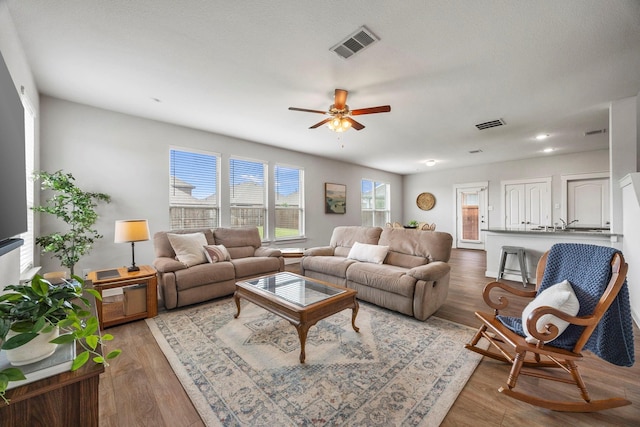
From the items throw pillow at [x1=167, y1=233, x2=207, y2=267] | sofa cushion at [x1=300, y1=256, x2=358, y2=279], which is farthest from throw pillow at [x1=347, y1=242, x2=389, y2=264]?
throw pillow at [x1=167, y1=233, x2=207, y2=267]

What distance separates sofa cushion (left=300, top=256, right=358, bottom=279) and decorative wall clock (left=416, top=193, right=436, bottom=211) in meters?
6.21

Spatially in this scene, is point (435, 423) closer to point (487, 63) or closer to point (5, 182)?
point (5, 182)

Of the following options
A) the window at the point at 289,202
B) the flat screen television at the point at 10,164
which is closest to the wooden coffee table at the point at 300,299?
the flat screen television at the point at 10,164

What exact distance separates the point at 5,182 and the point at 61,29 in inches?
67.5

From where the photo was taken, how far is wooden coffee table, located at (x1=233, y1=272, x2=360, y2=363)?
204 cm

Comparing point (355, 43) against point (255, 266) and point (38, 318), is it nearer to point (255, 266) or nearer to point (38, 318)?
point (38, 318)

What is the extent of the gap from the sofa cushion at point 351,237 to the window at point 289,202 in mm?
1691

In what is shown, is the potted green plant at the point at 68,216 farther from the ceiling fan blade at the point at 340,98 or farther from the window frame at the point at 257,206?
the ceiling fan blade at the point at 340,98

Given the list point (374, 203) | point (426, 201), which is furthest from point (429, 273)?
point (426, 201)

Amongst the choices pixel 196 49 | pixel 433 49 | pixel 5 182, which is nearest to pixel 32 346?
pixel 5 182

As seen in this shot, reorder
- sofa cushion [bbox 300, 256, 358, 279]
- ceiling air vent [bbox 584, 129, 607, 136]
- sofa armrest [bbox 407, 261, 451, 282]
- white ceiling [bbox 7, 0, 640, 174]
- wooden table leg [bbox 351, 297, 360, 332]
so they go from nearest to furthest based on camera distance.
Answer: white ceiling [bbox 7, 0, 640, 174]
wooden table leg [bbox 351, 297, 360, 332]
sofa armrest [bbox 407, 261, 451, 282]
sofa cushion [bbox 300, 256, 358, 279]
ceiling air vent [bbox 584, 129, 607, 136]

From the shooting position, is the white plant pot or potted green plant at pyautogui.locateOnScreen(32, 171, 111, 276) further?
potted green plant at pyautogui.locateOnScreen(32, 171, 111, 276)

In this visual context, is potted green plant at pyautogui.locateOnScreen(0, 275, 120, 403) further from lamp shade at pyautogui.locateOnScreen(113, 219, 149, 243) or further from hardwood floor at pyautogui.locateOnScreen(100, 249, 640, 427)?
lamp shade at pyautogui.locateOnScreen(113, 219, 149, 243)

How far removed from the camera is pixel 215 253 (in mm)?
3594
